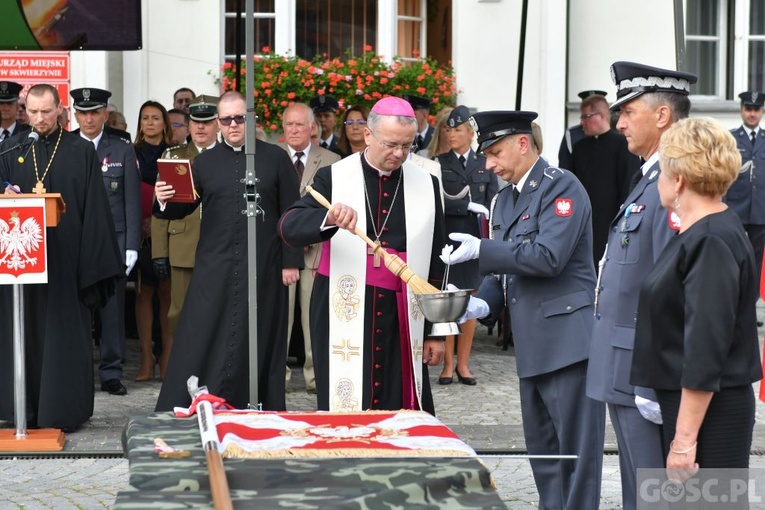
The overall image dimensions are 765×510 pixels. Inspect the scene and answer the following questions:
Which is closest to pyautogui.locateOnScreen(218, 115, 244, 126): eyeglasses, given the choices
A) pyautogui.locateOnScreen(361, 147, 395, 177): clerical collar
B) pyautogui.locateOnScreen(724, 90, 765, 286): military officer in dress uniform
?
pyautogui.locateOnScreen(361, 147, 395, 177): clerical collar

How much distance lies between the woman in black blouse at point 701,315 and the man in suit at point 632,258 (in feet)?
1.48

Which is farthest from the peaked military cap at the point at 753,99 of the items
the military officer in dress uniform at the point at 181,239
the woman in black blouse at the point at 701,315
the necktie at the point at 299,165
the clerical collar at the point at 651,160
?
the woman in black blouse at the point at 701,315

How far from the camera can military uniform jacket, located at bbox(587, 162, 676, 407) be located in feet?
15.3

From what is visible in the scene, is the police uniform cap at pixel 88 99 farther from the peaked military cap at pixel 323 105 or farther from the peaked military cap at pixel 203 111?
the peaked military cap at pixel 323 105

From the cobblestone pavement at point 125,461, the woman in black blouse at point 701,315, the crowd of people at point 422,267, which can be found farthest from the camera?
the cobblestone pavement at point 125,461

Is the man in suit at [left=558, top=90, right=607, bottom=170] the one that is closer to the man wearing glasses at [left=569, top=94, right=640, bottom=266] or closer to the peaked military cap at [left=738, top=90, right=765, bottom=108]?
the man wearing glasses at [left=569, top=94, right=640, bottom=266]

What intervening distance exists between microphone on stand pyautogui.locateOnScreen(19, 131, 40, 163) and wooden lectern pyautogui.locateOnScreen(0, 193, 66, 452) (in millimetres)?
369

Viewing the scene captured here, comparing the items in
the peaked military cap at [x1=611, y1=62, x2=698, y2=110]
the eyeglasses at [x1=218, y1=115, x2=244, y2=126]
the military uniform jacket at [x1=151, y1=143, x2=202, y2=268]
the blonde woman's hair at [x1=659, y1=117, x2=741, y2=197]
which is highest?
the eyeglasses at [x1=218, y1=115, x2=244, y2=126]

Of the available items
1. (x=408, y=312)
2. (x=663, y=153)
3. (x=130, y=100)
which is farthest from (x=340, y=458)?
(x=130, y=100)

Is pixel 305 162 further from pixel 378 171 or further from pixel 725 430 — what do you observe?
pixel 725 430

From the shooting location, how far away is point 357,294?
6.27 meters

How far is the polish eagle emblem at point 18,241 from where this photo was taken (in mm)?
7754

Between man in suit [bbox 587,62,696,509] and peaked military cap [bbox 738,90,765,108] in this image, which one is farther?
peaked military cap [bbox 738,90,765,108]

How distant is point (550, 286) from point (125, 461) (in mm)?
3163
